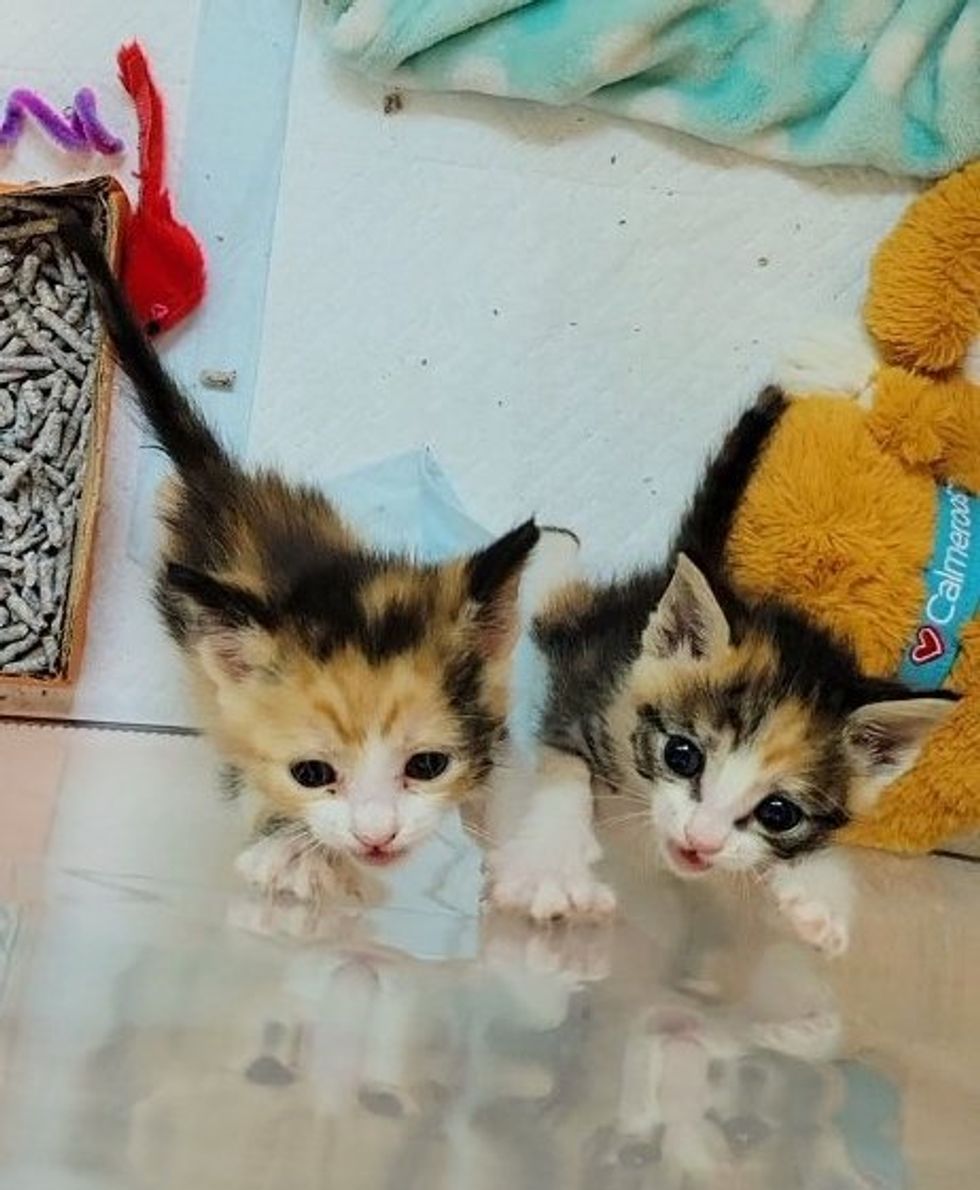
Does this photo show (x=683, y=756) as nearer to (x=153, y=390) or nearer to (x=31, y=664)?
(x=153, y=390)

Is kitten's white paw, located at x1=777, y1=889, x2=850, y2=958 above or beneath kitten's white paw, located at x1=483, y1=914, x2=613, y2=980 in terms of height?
above

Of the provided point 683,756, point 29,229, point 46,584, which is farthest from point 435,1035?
point 29,229

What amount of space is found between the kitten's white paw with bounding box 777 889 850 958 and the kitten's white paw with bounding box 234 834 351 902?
35 cm

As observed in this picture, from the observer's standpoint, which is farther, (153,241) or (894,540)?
(153,241)

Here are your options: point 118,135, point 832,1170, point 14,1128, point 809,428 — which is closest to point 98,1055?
point 14,1128

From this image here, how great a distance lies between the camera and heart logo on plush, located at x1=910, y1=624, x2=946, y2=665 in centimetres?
166

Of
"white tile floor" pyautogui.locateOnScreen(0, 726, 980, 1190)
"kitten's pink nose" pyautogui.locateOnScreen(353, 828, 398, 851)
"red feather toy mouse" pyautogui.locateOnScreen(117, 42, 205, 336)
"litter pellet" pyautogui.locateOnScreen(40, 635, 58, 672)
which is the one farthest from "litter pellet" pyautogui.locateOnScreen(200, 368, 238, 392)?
"kitten's pink nose" pyautogui.locateOnScreen(353, 828, 398, 851)

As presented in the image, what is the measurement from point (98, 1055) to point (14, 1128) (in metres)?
0.09

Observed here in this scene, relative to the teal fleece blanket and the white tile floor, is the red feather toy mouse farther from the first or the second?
the white tile floor

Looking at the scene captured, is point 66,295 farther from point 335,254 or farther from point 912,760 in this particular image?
point 912,760

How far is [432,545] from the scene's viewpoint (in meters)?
1.81

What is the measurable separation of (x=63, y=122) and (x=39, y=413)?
28cm

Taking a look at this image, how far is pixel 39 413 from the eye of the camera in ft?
5.88

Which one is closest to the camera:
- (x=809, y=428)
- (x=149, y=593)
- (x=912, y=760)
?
(x=912, y=760)
